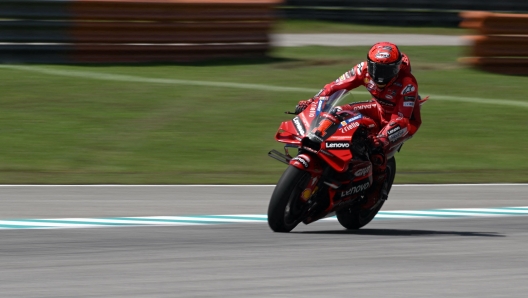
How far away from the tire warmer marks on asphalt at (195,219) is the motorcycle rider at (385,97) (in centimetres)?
101

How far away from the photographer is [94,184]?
8867 millimetres

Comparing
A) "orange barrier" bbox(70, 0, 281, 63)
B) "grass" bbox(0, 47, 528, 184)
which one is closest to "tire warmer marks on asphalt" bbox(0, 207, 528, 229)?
"grass" bbox(0, 47, 528, 184)

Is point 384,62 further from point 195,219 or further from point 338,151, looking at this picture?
point 195,219

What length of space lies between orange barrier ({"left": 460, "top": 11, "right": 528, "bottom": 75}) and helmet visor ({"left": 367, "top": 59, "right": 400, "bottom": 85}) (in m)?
10.6

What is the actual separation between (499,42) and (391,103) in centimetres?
1079

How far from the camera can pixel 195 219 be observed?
7.41 meters

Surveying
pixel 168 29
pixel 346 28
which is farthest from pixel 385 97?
pixel 346 28

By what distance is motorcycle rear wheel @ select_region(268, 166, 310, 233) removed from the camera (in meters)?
6.33

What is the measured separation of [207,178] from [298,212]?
3.09 m

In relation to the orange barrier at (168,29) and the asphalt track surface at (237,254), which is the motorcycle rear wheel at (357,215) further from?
the orange barrier at (168,29)

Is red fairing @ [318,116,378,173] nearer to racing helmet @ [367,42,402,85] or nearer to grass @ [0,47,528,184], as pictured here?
racing helmet @ [367,42,402,85]

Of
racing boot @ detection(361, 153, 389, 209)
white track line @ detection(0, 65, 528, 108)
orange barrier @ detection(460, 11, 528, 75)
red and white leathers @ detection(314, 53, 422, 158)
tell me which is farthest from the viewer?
orange barrier @ detection(460, 11, 528, 75)

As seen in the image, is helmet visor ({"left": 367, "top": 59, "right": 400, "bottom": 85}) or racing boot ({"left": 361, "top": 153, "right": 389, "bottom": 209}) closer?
helmet visor ({"left": 367, "top": 59, "right": 400, "bottom": 85})

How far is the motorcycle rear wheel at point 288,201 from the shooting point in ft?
20.8
